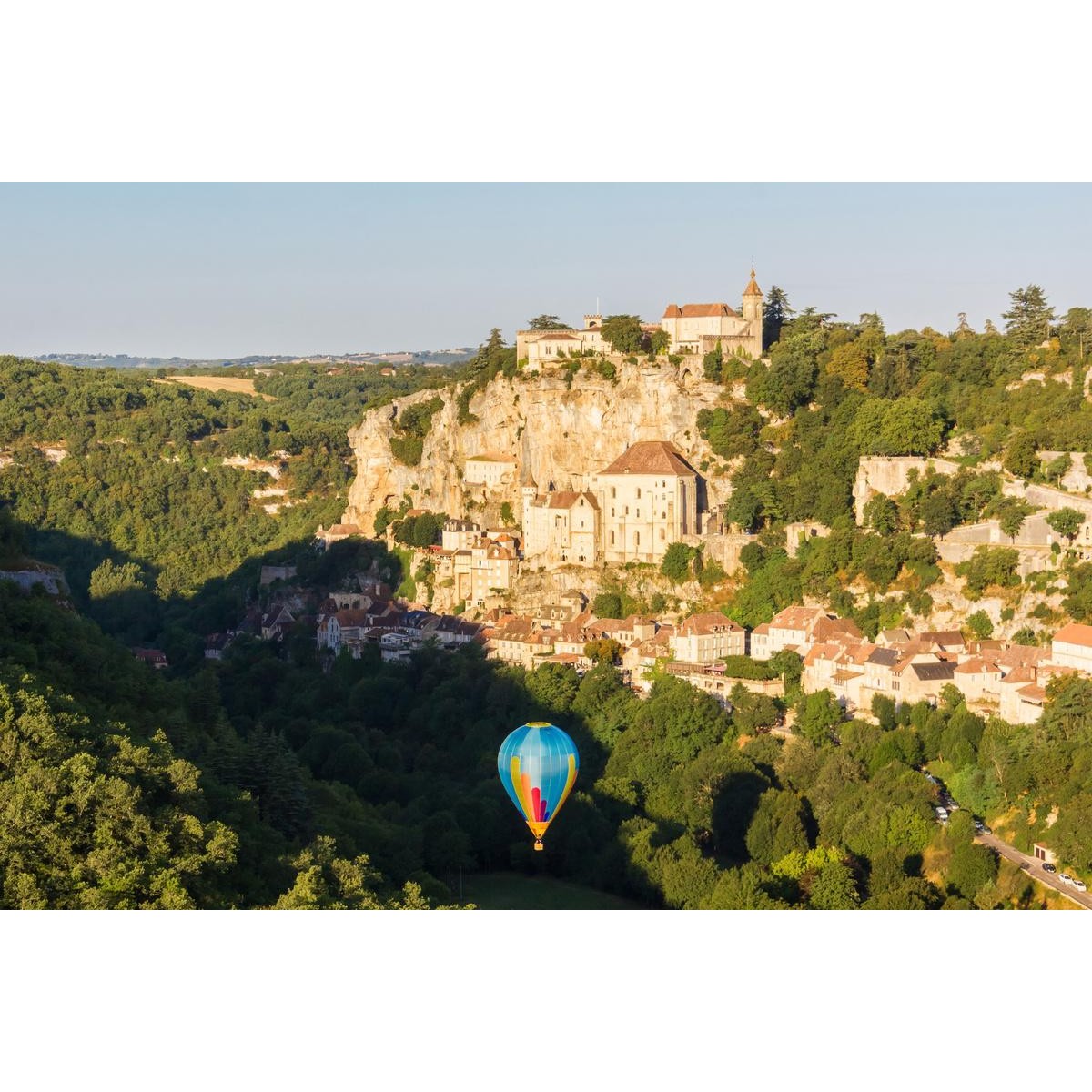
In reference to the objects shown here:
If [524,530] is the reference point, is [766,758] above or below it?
below

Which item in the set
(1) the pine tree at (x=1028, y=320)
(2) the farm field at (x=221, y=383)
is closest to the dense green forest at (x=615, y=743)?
(1) the pine tree at (x=1028, y=320)

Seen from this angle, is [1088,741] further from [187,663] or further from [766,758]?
[187,663]

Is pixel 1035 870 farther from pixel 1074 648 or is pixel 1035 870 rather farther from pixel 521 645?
pixel 521 645

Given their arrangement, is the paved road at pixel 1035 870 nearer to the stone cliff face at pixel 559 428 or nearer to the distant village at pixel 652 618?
the distant village at pixel 652 618

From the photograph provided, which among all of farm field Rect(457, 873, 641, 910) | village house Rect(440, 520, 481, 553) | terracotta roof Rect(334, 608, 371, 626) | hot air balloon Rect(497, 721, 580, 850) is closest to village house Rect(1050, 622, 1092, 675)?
hot air balloon Rect(497, 721, 580, 850)

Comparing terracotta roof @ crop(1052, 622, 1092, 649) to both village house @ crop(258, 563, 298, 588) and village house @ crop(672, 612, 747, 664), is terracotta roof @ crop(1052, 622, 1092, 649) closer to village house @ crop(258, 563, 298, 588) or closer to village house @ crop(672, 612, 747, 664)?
village house @ crop(672, 612, 747, 664)

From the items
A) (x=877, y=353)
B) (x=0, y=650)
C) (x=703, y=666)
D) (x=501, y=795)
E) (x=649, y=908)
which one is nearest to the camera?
(x=0, y=650)

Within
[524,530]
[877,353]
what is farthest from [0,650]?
[877,353]
